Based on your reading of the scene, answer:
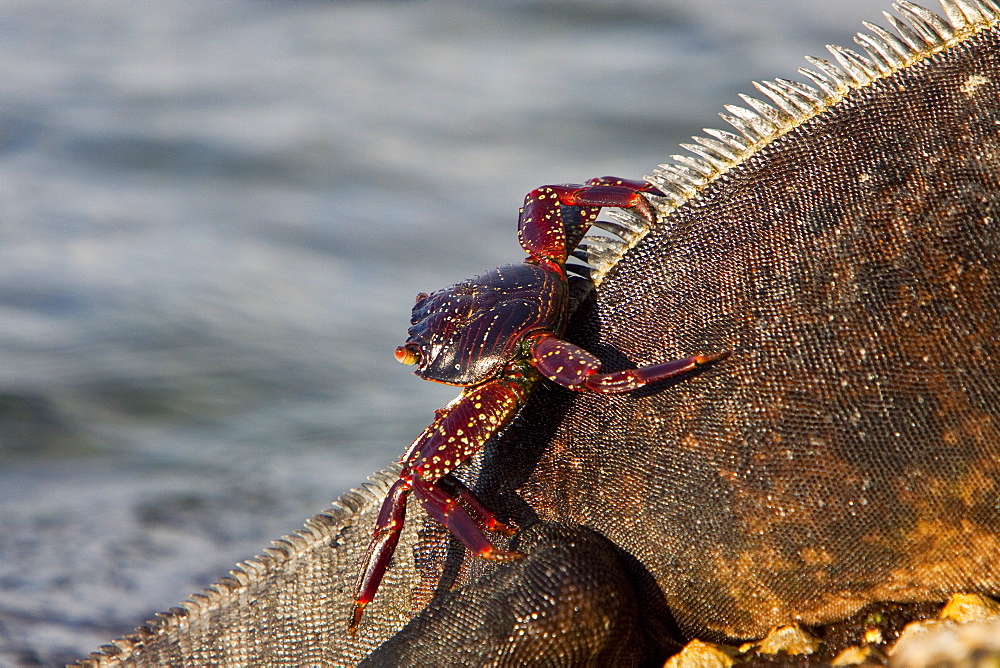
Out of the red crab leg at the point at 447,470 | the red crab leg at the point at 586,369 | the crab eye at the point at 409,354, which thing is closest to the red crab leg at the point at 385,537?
the red crab leg at the point at 447,470

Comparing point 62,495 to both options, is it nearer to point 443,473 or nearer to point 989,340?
point 443,473

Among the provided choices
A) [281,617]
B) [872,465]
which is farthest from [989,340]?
[281,617]

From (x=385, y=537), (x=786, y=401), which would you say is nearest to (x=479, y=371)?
(x=385, y=537)

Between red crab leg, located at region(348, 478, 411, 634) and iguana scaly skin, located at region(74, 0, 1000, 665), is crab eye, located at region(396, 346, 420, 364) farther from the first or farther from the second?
iguana scaly skin, located at region(74, 0, 1000, 665)

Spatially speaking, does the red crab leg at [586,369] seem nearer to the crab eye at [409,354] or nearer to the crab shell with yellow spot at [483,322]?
the crab shell with yellow spot at [483,322]

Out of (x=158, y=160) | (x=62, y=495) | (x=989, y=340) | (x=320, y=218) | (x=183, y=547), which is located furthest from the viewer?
(x=158, y=160)

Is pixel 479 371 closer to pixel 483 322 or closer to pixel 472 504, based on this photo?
pixel 483 322

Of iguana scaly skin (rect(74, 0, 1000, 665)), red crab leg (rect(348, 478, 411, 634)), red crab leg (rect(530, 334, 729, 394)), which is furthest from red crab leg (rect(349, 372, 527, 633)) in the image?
iguana scaly skin (rect(74, 0, 1000, 665))
